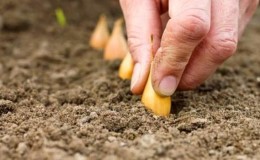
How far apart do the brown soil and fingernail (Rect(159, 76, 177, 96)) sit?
8 centimetres

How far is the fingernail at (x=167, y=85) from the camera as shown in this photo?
137 cm

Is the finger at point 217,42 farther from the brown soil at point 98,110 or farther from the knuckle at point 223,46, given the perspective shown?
the brown soil at point 98,110

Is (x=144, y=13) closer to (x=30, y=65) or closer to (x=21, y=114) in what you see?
(x=21, y=114)

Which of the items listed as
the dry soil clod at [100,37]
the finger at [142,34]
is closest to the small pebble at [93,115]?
the finger at [142,34]

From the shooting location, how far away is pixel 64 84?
Result: 181cm

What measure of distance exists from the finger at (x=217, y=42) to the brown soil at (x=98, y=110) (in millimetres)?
118

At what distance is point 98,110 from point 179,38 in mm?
323

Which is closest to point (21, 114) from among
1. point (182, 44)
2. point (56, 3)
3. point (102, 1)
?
point (182, 44)

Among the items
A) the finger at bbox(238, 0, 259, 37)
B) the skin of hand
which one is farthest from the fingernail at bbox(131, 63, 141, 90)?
the finger at bbox(238, 0, 259, 37)

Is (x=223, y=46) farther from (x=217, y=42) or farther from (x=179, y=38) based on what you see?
(x=179, y=38)

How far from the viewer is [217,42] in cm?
138

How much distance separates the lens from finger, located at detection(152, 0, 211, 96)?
1.27 metres

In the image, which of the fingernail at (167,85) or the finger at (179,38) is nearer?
the finger at (179,38)

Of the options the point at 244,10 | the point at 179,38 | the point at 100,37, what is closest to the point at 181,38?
the point at 179,38
